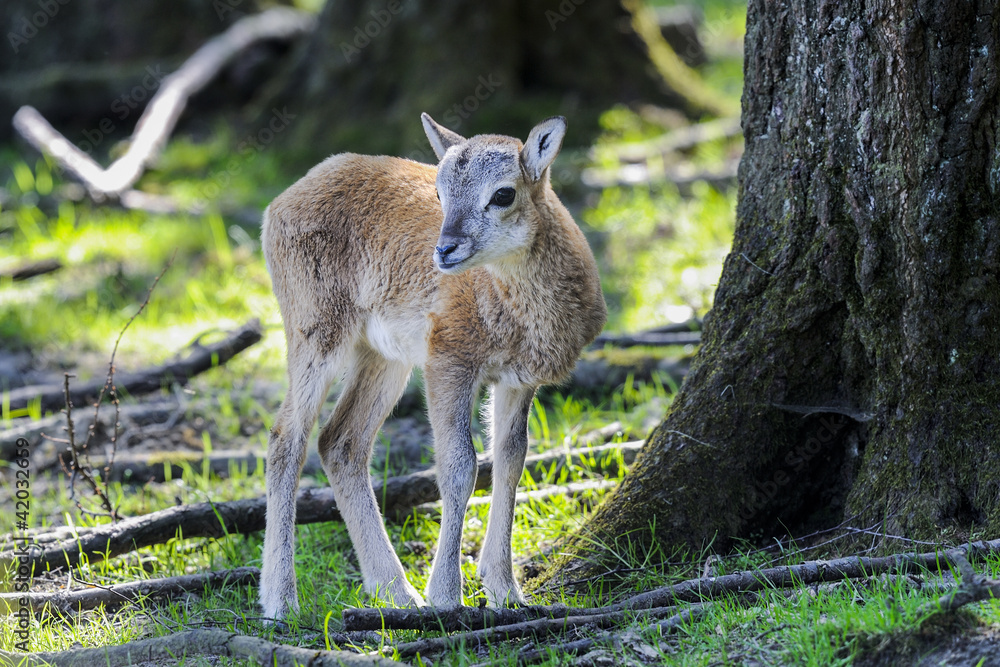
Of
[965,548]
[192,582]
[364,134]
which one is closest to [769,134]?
[965,548]

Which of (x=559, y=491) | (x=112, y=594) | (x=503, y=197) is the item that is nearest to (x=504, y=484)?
(x=559, y=491)

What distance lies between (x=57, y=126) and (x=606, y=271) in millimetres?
8961

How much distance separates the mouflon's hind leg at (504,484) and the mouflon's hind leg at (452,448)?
189mm

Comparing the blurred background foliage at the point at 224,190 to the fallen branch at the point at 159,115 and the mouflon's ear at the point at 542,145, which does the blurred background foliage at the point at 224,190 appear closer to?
the fallen branch at the point at 159,115

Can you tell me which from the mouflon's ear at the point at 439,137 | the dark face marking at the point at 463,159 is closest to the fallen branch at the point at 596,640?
the dark face marking at the point at 463,159

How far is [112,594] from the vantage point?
14.4 feet

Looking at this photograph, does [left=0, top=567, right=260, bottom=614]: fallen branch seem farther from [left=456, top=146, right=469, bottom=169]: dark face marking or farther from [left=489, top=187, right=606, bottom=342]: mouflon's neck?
[left=456, top=146, right=469, bottom=169]: dark face marking

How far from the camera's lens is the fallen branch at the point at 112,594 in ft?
13.9

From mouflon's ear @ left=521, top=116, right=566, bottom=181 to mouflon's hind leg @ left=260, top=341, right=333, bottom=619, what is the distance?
1500mm

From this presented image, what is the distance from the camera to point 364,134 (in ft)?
34.4

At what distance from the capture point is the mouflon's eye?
4.32 m

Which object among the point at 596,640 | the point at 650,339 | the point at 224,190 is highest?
the point at 224,190

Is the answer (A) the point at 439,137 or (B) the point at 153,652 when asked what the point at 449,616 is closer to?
(B) the point at 153,652

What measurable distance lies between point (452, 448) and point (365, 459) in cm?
81
